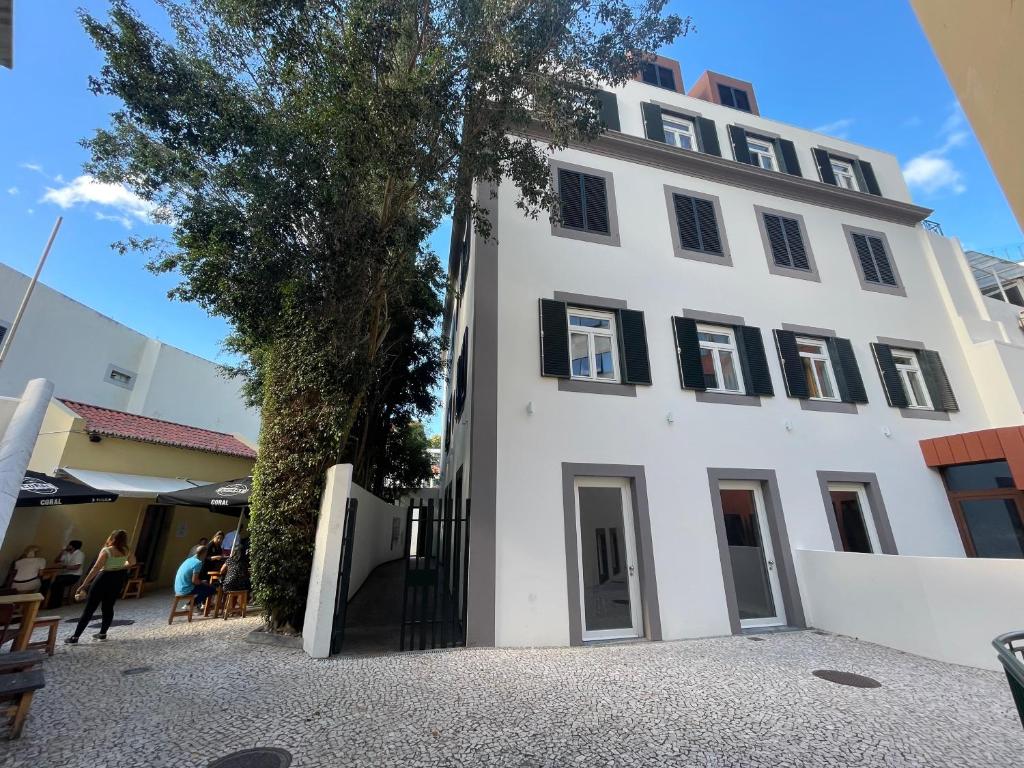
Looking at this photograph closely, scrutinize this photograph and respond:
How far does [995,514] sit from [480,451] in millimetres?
9362

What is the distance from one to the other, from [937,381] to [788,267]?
418 centimetres

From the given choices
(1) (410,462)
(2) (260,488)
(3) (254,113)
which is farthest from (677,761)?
(1) (410,462)

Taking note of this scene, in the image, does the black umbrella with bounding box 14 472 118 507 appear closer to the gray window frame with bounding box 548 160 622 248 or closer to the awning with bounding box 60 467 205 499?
the awning with bounding box 60 467 205 499

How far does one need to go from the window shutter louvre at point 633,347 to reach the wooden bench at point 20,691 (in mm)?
7210

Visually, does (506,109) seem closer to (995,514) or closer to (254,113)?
(254,113)

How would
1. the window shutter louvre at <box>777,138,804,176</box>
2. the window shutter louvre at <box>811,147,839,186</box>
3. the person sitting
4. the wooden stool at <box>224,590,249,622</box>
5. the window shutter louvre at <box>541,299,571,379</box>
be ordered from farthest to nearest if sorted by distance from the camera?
the window shutter louvre at <box>811,147,839,186</box>, the window shutter louvre at <box>777,138,804,176</box>, the person sitting, the wooden stool at <box>224,590,249,622</box>, the window shutter louvre at <box>541,299,571,379</box>

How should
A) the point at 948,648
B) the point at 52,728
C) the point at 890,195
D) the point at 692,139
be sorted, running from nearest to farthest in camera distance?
the point at 52,728, the point at 948,648, the point at 692,139, the point at 890,195

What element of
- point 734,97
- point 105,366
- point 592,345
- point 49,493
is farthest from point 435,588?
point 105,366

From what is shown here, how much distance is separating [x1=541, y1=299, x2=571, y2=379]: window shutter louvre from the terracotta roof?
1084 cm

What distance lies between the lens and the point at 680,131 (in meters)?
10.3

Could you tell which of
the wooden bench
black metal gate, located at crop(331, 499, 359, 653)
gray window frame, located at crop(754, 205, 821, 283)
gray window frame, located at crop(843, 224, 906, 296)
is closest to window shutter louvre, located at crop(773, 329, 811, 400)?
gray window frame, located at crop(754, 205, 821, 283)

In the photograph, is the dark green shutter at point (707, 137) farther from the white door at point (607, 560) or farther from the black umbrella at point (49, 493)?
the black umbrella at point (49, 493)

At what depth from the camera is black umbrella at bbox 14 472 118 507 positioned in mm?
6297

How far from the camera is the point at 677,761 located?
116 inches
